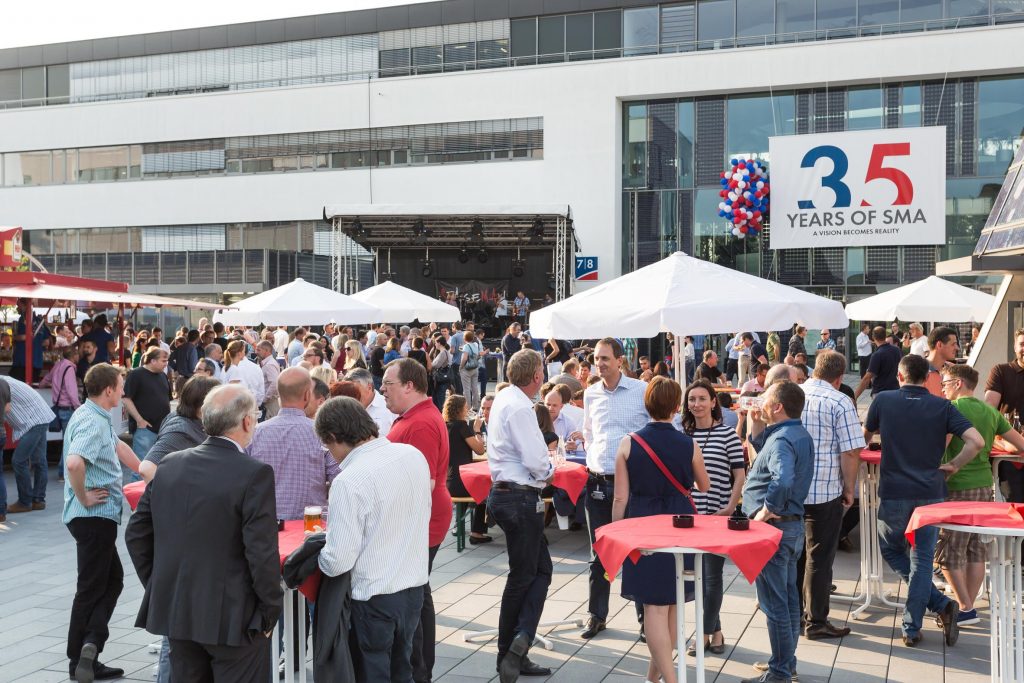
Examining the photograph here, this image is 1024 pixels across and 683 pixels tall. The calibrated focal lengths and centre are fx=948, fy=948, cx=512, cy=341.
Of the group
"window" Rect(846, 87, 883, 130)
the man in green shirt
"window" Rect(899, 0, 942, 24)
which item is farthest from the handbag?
"window" Rect(899, 0, 942, 24)

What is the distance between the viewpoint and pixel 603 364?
19.9ft

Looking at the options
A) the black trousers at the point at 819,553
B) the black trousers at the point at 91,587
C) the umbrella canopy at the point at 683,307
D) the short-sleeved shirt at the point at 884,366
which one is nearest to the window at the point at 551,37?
the short-sleeved shirt at the point at 884,366

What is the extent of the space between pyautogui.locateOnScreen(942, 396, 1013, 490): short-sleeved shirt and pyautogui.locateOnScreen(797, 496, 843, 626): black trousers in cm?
99

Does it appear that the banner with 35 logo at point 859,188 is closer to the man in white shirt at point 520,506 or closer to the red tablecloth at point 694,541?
the man in white shirt at point 520,506

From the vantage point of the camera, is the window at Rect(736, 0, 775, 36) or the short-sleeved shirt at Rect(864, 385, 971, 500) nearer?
the short-sleeved shirt at Rect(864, 385, 971, 500)

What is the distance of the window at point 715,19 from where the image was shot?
27.0 meters

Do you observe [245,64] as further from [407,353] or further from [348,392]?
[348,392]

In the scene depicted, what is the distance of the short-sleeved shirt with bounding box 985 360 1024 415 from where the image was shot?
7645 millimetres

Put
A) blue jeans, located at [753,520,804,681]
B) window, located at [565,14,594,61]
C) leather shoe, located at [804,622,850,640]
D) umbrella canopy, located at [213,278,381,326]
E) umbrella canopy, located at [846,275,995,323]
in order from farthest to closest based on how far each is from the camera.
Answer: window, located at [565,14,594,61] < umbrella canopy, located at [846,275,995,323] < umbrella canopy, located at [213,278,381,326] < leather shoe, located at [804,622,850,640] < blue jeans, located at [753,520,804,681]

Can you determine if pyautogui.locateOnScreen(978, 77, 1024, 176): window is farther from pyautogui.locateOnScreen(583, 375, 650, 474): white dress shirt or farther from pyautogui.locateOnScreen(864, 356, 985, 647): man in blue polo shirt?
pyautogui.locateOnScreen(583, 375, 650, 474): white dress shirt

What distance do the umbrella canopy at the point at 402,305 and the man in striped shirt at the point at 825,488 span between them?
10751mm

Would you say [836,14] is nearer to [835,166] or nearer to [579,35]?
[835,166]

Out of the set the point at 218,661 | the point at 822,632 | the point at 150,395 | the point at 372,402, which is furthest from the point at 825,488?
the point at 150,395

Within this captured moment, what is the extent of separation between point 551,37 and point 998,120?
12.7m
